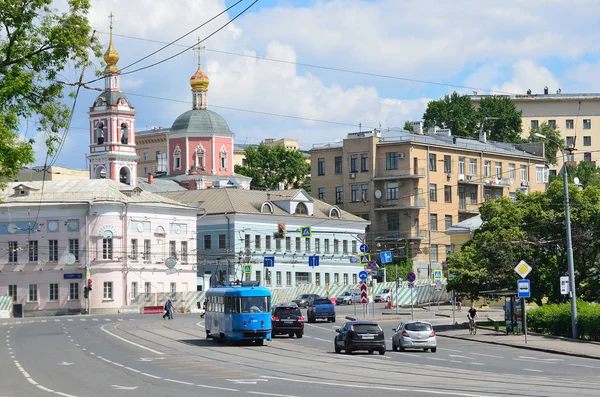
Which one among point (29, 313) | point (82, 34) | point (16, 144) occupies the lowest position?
point (29, 313)

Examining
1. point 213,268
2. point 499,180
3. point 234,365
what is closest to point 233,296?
point 234,365

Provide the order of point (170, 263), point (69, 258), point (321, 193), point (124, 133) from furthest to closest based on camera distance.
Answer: point (124, 133)
point (321, 193)
point (170, 263)
point (69, 258)

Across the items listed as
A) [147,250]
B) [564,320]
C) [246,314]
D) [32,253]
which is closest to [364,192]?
[147,250]

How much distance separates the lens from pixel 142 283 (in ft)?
298

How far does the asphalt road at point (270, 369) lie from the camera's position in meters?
24.5

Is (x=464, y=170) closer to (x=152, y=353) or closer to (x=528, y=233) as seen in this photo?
(x=528, y=233)

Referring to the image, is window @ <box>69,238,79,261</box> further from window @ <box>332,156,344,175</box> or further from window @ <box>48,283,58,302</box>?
window @ <box>332,156,344,175</box>

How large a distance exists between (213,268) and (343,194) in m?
21.7

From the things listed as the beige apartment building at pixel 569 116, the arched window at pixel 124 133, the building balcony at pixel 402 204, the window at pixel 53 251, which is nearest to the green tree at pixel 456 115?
the beige apartment building at pixel 569 116

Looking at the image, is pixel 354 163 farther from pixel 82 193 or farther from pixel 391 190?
pixel 82 193

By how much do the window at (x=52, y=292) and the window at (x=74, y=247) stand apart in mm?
2843

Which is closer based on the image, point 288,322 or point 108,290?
point 288,322

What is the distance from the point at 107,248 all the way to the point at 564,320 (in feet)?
162

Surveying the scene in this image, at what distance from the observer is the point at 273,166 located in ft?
468
